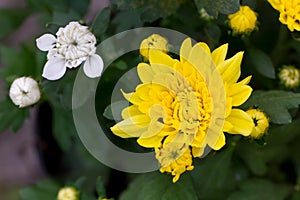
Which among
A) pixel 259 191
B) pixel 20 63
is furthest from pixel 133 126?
pixel 20 63

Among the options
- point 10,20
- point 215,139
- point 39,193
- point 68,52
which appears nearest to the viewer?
point 215,139

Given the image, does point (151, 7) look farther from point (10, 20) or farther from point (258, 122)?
point (10, 20)

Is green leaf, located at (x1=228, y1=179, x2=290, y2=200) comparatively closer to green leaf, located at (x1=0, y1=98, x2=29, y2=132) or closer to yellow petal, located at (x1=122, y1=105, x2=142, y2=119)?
yellow petal, located at (x1=122, y1=105, x2=142, y2=119)

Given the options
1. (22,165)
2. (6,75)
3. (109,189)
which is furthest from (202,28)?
(22,165)

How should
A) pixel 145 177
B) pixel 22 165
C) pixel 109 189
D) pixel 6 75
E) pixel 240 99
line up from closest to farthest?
pixel 240 99
pixel 145 177
pixel 6 75
pixel 109 189
pixel 22 165

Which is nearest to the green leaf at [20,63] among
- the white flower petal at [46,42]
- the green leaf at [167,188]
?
the white flower petal at [46,42]

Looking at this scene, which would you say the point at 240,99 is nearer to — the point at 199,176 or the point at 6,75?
the point at 199,176

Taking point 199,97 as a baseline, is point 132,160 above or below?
below
